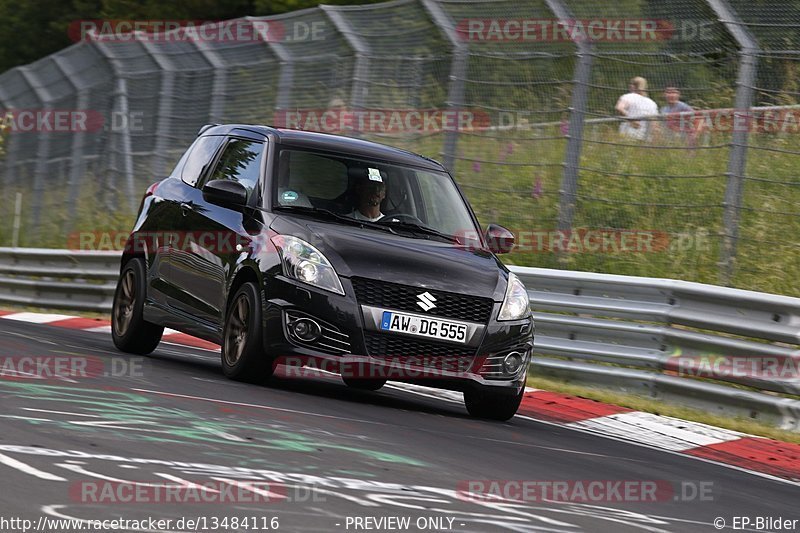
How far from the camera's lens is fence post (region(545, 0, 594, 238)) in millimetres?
14062

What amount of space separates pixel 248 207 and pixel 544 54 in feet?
17.4

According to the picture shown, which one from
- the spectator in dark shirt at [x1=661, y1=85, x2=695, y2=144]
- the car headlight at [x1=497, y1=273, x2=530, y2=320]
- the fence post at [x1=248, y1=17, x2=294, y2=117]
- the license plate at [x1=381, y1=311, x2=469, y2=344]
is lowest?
the license plate at [x1=381, y1=311, x2=469, y2=344]

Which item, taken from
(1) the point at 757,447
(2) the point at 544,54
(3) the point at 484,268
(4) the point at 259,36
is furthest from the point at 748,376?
(4) the point at 259,36

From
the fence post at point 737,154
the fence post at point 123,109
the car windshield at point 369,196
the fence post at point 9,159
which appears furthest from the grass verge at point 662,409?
the fence post at point 9,159

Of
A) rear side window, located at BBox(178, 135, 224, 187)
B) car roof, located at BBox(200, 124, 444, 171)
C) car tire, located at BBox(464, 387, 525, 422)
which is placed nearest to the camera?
car tire, located at BBox(464, 387, 525, 422)

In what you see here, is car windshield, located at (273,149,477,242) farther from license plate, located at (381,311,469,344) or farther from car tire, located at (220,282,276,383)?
license plate, located at (381,311,469,344)

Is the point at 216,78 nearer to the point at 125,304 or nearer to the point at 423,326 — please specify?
the point at 125,304

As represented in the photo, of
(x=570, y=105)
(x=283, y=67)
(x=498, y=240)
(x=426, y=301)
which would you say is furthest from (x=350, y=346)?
(x=283, y=67)

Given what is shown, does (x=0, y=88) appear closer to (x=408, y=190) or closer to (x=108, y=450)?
(x=408, y=190)

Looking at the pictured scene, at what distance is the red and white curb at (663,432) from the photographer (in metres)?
9.43

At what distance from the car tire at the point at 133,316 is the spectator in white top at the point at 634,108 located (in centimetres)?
466

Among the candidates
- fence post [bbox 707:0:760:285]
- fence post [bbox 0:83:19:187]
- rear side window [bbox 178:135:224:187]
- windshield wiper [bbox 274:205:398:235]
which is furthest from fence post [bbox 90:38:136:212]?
windshield wiper [bbox 274:205:398:235]

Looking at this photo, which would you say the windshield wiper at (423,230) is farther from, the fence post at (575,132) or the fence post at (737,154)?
the fence post at (575,132)

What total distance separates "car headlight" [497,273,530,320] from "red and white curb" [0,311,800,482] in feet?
3.01
